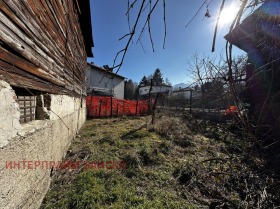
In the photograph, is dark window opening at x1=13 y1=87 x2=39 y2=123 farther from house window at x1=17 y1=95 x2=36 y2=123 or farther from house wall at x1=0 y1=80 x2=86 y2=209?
house wall at x1=0 y1=80 x2=86 y2=209

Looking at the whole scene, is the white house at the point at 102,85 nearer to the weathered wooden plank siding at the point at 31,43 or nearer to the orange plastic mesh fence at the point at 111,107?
the orange plastic mesh fence at the point at 111,107

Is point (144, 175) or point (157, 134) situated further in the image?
point (157, 134)

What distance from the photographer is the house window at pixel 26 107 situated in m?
2.19

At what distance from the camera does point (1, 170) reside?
1.53 metres

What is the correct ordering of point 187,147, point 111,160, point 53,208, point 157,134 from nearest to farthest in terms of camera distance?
point 53,208 < point 111,160 < point 187,147 < point 157,134

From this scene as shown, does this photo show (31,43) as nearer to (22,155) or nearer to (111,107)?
(22,155)

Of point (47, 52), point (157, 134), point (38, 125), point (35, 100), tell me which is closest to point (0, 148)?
point (38, 125)

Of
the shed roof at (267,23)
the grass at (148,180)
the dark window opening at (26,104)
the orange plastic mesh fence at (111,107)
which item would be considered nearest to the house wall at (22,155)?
the dark window opening at (26,104)

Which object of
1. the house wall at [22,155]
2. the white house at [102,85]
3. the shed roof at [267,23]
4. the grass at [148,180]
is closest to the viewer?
the shed roof at [267,23]

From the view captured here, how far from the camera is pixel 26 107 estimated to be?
234 cm

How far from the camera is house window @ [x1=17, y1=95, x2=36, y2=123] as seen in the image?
7.18ft

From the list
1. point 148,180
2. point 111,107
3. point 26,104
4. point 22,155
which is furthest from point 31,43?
point 111,107

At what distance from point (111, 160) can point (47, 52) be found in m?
2.85

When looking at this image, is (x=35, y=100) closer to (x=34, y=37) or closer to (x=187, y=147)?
(x=34, y=37)
